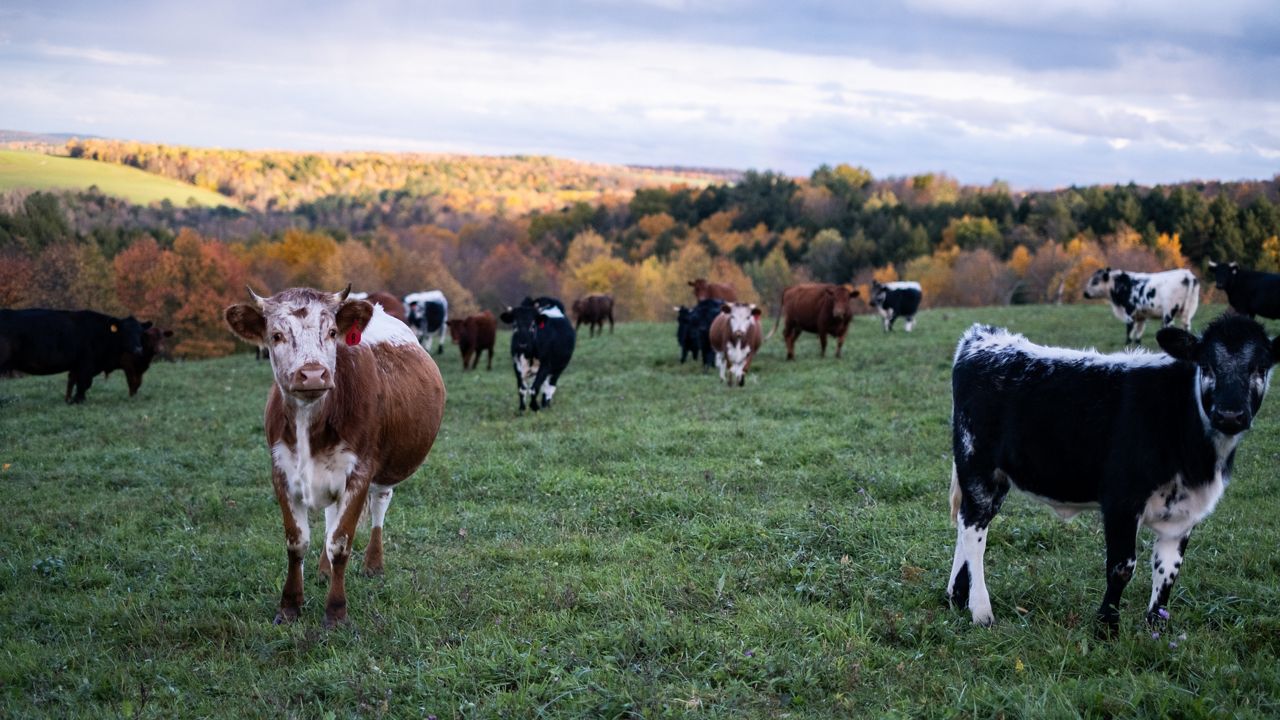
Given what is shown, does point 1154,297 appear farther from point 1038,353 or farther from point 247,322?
point 247,322

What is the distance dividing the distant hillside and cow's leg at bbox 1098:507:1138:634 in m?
47.8

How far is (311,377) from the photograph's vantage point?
5273 millimetres

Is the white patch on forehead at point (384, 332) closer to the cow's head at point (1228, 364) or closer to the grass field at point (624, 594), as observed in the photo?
the grass field at point (624, 594)

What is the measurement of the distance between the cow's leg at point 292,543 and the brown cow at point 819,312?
666 inches

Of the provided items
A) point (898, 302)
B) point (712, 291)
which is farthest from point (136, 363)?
point (898, 302)

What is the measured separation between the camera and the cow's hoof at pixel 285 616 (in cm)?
580

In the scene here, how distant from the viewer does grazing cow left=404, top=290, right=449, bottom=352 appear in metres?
26.5

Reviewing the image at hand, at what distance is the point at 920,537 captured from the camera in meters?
7.22

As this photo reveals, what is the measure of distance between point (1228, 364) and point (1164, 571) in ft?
4.16

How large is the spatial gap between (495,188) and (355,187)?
35610 millimetres

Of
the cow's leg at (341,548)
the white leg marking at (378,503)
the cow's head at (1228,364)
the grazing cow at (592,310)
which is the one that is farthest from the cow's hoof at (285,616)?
the grazing cow at (592,310)

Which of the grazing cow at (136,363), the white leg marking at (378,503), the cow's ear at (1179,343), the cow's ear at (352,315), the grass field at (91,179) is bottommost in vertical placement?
the grazing cow at (136,363)

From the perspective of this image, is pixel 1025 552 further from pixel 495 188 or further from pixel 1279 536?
pixel 495 188

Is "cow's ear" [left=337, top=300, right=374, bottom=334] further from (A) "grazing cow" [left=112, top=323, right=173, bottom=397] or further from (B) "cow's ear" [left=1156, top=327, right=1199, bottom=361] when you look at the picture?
(A) "grazing cow" [left=112, top=323, right=173, bottom=397]
